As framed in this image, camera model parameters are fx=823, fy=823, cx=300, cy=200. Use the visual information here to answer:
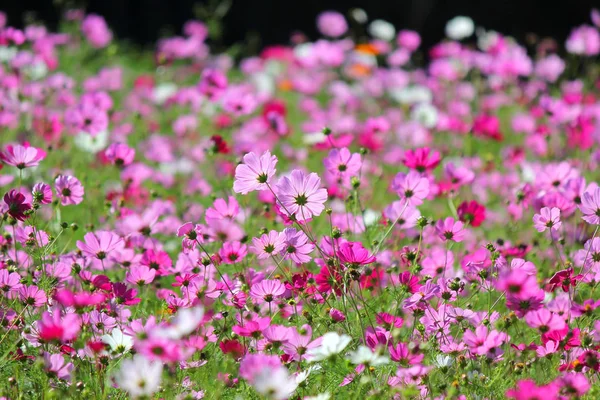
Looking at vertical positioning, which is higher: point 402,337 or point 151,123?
point 402,337

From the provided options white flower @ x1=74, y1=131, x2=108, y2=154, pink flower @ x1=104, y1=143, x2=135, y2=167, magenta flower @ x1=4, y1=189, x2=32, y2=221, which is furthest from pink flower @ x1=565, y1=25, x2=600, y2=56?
magenta flower @ x1=4, y1=189, x2=32, y2=221

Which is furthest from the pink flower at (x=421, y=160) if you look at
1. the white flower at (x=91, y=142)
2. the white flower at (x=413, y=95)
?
the white flower at (x=413, y=95)

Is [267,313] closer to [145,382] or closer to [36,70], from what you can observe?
[145,382]

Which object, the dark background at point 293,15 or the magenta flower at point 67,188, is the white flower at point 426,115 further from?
the dark background at point 293,15

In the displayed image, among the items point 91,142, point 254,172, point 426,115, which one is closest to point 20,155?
point 254,172

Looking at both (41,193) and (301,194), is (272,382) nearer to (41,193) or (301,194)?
(301,194)

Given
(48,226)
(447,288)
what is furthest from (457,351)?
(48,226)
